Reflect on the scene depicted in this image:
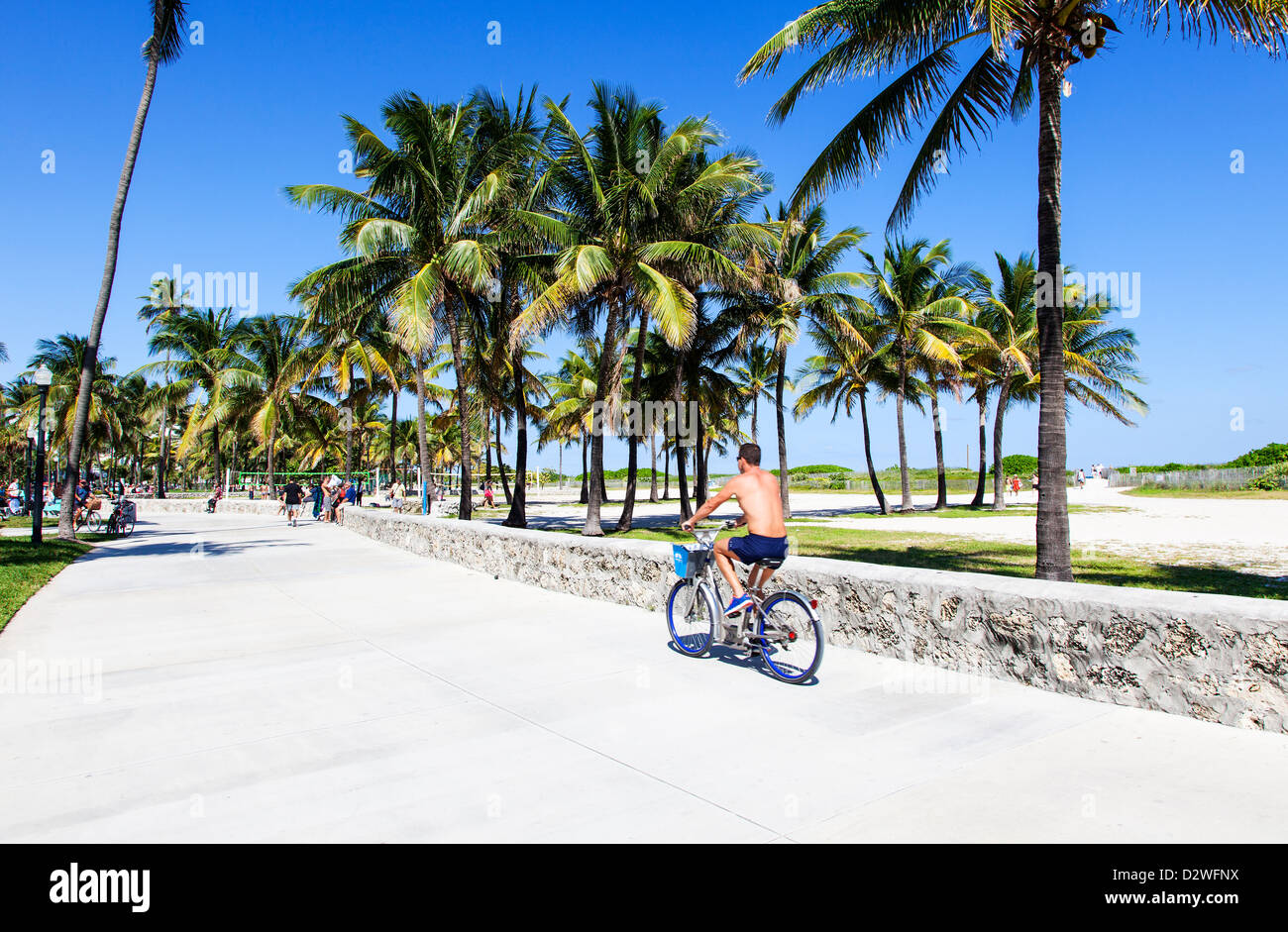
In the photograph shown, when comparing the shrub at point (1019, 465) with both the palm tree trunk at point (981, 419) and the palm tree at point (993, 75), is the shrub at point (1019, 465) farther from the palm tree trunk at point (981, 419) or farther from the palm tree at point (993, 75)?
the palm tree at point (993, 75)

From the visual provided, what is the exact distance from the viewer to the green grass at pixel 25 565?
9.59m

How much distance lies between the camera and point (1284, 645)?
4414 mm

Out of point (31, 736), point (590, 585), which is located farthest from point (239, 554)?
point (31, 736)

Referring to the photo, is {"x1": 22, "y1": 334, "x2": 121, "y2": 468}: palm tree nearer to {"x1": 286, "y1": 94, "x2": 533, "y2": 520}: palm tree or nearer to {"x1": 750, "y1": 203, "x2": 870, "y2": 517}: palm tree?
{"x1": 286, "y1": 94, "x2": 533, "y2": 520}: palm tree

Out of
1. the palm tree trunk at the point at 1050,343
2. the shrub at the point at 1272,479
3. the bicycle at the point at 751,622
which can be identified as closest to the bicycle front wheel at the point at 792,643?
the bicycle at the point at 751,622

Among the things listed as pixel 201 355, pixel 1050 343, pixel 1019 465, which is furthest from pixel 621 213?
pixel 1019 465

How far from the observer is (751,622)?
613 centimetres

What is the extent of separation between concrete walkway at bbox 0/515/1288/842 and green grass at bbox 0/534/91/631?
90.8 inches

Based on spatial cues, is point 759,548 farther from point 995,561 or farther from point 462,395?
point 462,395

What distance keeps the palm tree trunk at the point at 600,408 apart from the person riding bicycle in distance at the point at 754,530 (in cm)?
1288

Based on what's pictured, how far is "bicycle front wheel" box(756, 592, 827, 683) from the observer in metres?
5.71

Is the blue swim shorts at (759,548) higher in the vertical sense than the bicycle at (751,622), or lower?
higher

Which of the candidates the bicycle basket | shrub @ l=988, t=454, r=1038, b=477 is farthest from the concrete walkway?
shrub @ l=988, t=454, r=1038, b=477

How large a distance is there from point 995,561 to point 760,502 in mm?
8809
